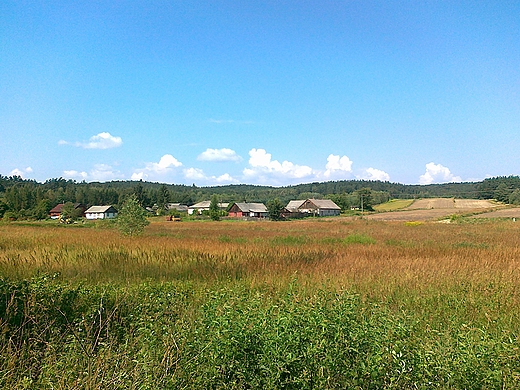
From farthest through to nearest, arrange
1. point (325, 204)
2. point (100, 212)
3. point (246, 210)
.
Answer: point (100, 212) < point (325, 204) < point (246, 210)

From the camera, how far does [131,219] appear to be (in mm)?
24109

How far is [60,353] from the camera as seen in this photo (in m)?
4.11

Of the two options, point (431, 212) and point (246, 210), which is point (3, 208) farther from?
point (431, 212)

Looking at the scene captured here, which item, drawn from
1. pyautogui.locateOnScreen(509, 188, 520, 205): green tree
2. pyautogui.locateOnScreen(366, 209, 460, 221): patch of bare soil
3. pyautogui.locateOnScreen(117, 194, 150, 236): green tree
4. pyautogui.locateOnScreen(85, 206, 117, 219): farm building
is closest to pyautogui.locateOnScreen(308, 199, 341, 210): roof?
pyautogui.locateOnScreen(366, 209, 460, 221): patch of bare soil

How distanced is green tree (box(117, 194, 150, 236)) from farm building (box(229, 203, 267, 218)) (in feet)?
282

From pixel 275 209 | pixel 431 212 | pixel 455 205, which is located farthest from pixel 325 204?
pixel 455 205

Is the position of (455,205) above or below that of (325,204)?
below

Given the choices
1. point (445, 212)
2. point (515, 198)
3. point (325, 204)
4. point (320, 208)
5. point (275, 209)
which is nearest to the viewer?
point (445, 212)

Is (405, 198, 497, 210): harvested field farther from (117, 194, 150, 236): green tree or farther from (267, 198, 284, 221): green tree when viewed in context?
(117, 194, 150, 236): green tree

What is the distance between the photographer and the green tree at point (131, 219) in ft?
79.3

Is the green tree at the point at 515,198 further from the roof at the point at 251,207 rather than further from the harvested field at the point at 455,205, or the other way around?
the roof at the point at 251,207

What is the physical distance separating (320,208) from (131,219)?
91.8m

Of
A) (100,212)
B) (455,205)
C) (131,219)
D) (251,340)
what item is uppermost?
(131,219)

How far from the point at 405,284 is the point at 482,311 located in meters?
1.83
